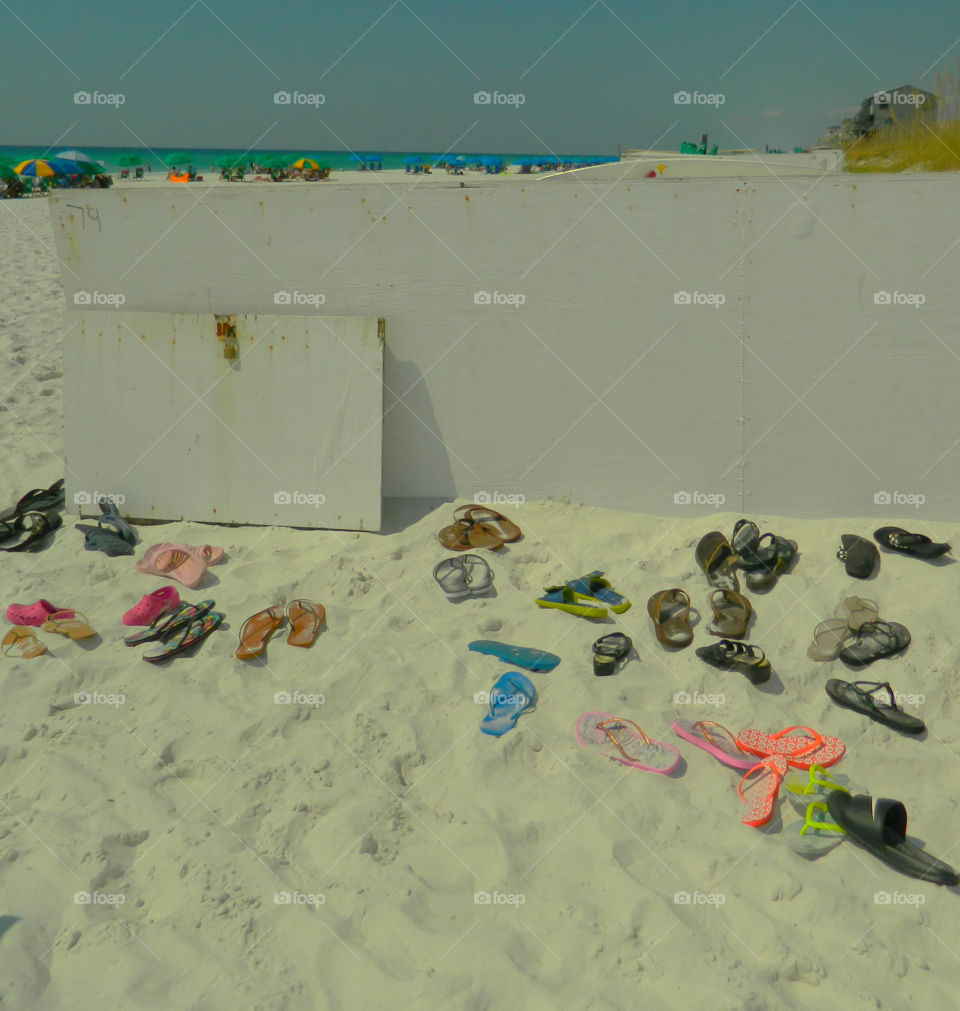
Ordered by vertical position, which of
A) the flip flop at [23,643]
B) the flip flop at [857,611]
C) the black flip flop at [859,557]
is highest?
the black flip flop at [859,557]

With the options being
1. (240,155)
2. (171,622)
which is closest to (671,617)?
(171,622)

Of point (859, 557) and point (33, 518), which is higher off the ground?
point (859, 557)

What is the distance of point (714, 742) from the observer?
3.40 metres

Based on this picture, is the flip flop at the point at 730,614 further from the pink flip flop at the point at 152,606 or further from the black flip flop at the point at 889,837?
the pink flip flop at the point at 152,606

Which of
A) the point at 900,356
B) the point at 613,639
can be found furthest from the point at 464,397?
the point at 900,356

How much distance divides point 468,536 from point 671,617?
4.26 ft

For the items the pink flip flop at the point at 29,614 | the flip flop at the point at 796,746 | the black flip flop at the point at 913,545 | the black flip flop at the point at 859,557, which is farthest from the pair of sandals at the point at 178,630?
the black flip flop at the point at 913,545

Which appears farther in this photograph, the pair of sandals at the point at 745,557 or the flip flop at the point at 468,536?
the flip flop at the point at 468,536

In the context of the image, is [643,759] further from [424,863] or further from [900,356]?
[900,356]

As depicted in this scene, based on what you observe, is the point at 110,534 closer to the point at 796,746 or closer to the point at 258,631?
the point at 258,631

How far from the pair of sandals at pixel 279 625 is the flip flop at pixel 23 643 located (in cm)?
95

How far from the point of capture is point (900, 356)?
15.3 feet

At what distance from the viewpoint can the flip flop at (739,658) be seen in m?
3.72

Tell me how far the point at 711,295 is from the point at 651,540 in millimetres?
1461
